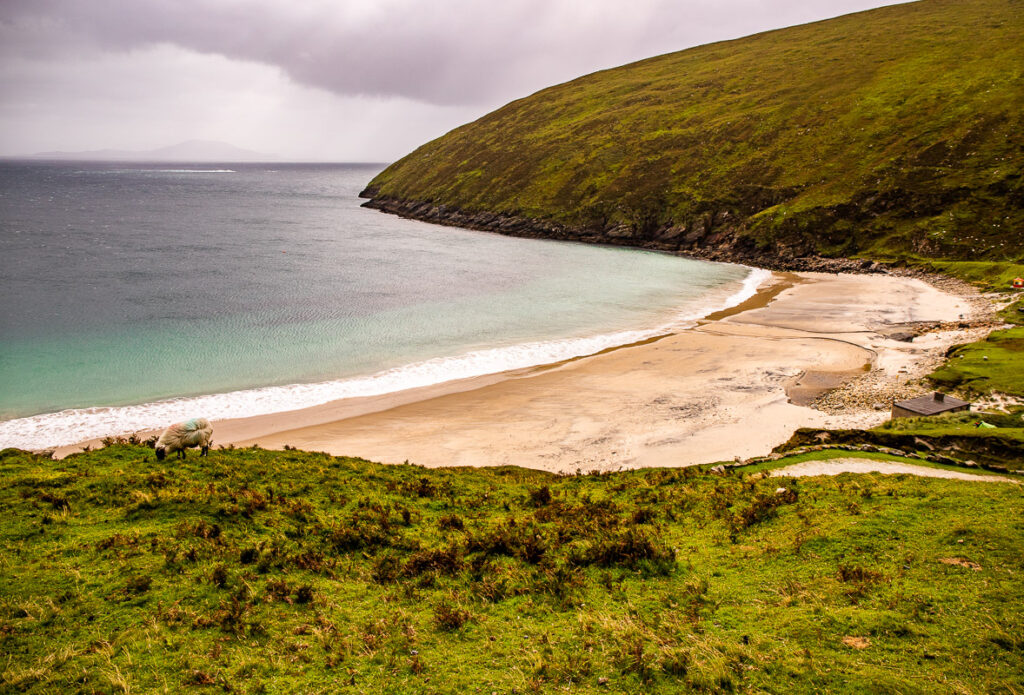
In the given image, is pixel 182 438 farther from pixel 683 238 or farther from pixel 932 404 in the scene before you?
pixel 683 238

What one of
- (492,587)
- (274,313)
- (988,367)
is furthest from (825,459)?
(274,313)

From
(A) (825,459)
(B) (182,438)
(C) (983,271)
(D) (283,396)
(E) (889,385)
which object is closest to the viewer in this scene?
(B) (182,438)

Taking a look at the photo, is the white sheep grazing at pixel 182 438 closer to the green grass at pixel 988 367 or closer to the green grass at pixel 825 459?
the green grass at pixel 825 459

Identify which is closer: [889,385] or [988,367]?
[988,367]

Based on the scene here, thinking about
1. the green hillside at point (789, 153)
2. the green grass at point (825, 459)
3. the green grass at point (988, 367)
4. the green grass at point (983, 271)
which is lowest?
the green grass at point (825, 459)

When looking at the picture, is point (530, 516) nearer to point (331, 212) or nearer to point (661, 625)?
point (661, 625)

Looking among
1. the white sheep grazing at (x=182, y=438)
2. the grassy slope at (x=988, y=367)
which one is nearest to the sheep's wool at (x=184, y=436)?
the white sheep grazing at (x=182, y=438)

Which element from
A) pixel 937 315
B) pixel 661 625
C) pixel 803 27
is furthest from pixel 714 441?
pixel 803 27
